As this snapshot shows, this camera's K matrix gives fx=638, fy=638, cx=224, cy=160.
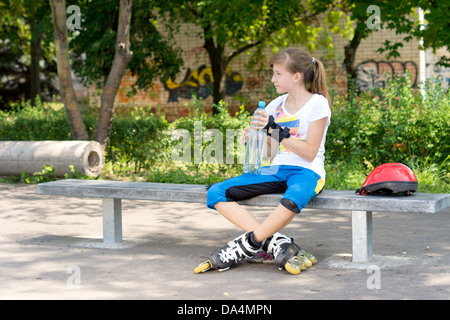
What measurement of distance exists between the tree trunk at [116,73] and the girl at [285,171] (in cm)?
612

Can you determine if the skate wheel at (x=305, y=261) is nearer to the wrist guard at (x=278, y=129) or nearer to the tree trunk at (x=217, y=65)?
the wrist guard at (x=278, y=129)

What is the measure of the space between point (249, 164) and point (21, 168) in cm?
618

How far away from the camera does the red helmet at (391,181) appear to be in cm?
481

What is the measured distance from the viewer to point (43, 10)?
18703 millimetres

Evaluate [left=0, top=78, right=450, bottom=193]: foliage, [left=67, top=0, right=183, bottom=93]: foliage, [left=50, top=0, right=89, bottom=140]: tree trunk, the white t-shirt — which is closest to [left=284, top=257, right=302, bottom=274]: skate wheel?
the white t-shirt

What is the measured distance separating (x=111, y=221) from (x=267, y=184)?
1.68 meters

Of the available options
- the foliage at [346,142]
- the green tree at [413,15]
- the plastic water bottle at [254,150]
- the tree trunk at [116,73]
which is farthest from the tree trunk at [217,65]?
the plastic water bottle at [254,150]

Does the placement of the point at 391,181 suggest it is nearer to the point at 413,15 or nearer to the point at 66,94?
the point at 66,94

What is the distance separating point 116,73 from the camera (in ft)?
36.3

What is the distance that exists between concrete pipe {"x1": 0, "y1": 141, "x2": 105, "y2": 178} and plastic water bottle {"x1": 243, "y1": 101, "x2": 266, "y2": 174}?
508cm

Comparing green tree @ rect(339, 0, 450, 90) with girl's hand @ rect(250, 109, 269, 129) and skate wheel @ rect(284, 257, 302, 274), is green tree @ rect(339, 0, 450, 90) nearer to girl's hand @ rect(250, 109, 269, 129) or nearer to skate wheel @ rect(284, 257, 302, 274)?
girl's hand @ rect(250, 109, 269, 129)

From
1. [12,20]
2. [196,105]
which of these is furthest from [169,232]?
[12,20]

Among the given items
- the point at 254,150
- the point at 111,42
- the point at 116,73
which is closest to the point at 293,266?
the point at 254,150
